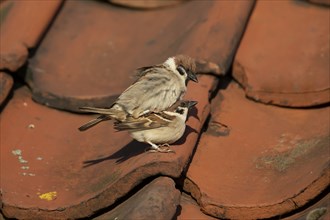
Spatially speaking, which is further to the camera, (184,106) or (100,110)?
(100,110)

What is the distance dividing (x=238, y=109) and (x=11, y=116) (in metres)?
1.06

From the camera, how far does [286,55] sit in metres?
4.28

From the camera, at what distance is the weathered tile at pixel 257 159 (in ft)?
10.8

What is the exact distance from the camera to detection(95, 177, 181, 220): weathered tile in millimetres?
3041

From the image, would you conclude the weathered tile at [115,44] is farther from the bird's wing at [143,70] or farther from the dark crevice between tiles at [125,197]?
the dark crevice between tiles at [125,197]

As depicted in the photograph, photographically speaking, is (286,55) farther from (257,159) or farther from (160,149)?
(160,149)

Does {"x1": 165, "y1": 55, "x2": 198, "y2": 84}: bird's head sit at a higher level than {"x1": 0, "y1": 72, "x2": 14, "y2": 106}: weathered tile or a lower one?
higher

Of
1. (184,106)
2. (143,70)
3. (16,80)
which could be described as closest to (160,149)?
(184,106)

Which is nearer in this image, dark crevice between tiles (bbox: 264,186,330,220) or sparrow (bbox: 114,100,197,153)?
dark crevice between tiles (bbox: 264,186,330,220)

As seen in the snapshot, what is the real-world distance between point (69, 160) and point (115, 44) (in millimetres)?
975

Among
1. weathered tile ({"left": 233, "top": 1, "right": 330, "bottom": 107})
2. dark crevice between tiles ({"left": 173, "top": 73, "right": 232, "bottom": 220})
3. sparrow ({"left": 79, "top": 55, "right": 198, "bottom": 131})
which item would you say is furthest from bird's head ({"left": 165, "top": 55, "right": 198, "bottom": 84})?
weathered tile ({"left": 233, "top": 1, "right": 330, "bottom": 107})

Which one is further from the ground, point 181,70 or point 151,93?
point 181,70

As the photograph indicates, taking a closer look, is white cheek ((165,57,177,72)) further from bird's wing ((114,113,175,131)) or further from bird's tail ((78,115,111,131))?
bird's tail ((78,115,111,131))

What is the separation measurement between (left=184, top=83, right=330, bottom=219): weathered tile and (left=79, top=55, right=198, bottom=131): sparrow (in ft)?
0.68
